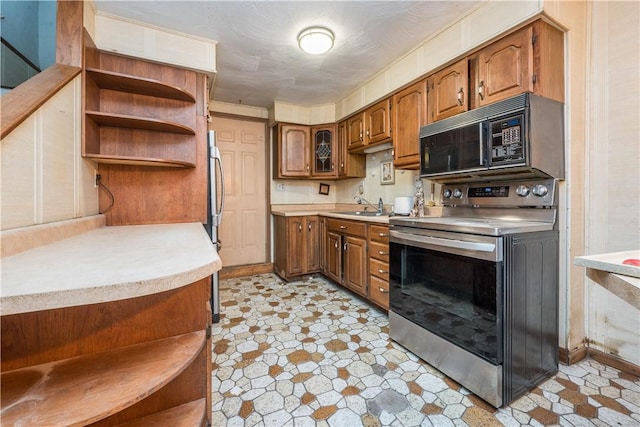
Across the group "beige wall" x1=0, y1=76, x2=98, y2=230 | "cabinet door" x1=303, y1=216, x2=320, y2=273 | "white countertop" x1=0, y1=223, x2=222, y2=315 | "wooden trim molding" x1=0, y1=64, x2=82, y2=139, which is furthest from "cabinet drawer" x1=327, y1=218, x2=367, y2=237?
"wooden trim molding" x1=0, y1=64, x2=82, y2=139

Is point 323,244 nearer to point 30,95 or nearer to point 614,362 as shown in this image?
point 614,362

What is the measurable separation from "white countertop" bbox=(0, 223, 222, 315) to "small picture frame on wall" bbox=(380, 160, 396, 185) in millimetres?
2587

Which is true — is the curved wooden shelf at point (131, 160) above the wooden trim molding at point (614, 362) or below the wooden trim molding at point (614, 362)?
above

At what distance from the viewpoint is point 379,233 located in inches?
95.6

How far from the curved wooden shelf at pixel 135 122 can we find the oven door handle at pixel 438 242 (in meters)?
1.78

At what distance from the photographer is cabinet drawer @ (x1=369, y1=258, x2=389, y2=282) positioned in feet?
7.76

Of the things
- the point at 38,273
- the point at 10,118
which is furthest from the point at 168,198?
the point at 38,273

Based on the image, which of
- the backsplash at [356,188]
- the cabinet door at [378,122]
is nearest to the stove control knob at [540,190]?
the backsplash at [356,188]

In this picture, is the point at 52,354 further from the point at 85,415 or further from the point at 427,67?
the point at 427,67

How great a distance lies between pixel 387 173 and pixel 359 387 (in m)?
2.31

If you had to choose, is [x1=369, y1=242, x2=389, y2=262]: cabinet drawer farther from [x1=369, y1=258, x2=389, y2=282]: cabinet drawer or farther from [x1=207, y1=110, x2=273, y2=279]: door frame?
[x1=207, y1=110, x2=273, y2=279]: door frame

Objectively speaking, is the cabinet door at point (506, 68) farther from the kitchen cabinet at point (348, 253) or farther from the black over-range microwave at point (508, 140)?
the kitchen cabinet at point (348, 253)

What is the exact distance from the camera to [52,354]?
30.2 inches

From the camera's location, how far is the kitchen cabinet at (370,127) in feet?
9.14
